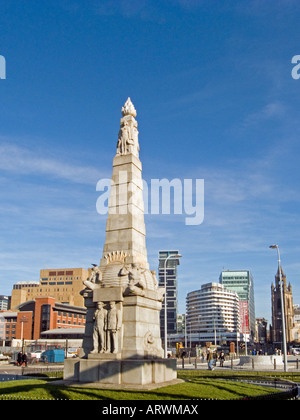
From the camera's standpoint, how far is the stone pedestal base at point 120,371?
16500mm

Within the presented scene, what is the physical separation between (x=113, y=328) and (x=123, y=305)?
3.50 ft

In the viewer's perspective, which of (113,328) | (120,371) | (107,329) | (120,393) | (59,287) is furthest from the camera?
(59,287)

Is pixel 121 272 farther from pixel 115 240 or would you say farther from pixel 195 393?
pixel 195 393

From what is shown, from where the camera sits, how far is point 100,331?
1795cm

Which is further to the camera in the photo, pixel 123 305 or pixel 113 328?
pixel 123 305

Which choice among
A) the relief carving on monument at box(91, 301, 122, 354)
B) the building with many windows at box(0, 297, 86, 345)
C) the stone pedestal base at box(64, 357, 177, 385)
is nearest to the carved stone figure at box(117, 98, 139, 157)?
the relief carving on monument at box(91, 301, 122, 354)

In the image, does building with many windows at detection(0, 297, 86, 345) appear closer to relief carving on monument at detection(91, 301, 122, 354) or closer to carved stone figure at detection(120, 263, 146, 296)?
relief carving on monument at detection(91, 301, 122, 354)

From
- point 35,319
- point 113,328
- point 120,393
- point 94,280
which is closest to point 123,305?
point 113,328

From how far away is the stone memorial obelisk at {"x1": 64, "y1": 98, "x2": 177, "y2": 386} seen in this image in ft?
56.4

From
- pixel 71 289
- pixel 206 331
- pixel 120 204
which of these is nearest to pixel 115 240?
pixel 120 204

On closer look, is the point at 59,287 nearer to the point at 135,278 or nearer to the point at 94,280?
the point at 94,280

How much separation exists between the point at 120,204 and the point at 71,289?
142336mm

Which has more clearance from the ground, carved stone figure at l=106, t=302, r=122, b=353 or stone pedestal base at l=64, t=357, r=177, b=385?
carved stone figure at l=106, t=302, r=122, b=353

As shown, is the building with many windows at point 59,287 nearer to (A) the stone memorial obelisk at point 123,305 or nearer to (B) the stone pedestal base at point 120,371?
(A) the stone memorial obelisk at point 123,305
